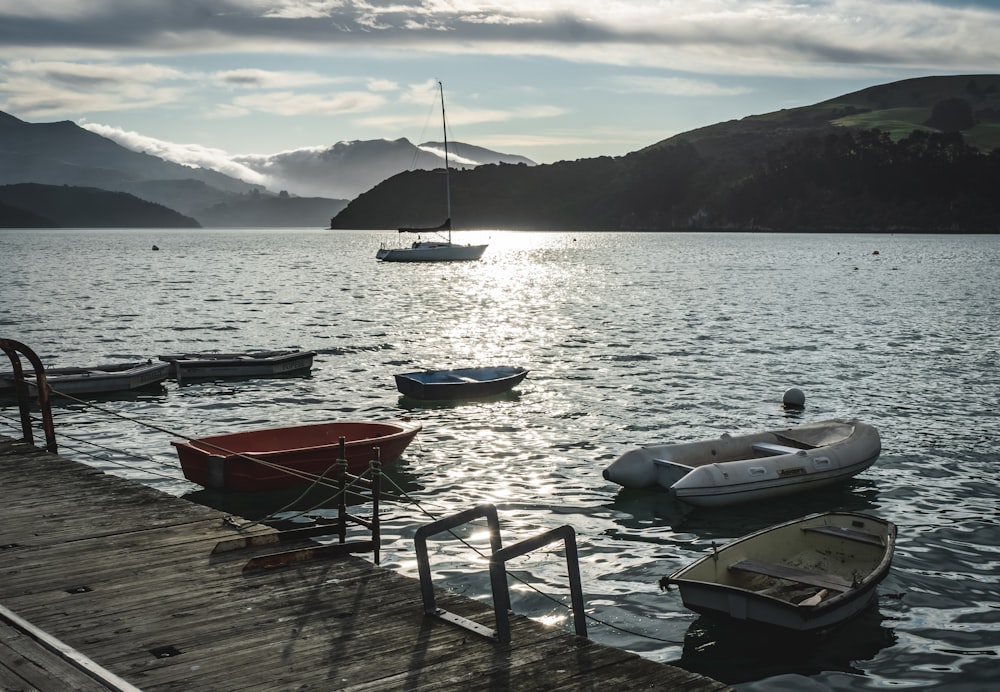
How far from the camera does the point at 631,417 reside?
87.1 feet

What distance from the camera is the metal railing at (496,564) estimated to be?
805cm

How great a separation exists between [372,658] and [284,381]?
2638cm

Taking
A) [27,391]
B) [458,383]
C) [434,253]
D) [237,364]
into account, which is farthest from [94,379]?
[434,253]

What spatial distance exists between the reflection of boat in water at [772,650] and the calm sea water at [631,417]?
3 cm

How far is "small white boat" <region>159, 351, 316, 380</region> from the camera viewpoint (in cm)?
3253

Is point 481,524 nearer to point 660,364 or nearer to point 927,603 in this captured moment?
point 927,603

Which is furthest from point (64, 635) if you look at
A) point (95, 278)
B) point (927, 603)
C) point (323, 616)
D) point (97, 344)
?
point (95, 278)

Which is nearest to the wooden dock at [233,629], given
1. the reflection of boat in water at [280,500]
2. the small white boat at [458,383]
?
the reflection of boat in water at [280,500]

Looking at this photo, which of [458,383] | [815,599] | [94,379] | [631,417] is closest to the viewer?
[815,599]

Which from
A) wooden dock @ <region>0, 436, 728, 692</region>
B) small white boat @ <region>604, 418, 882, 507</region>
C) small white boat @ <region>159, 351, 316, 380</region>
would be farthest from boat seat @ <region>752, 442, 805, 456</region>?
small white boat @ <region>159, 351, 316, 380</region>

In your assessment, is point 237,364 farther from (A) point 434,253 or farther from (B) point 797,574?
(A) point 434,253

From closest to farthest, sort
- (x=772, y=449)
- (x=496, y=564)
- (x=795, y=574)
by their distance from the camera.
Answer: (x=496, y=564)
(x=795, y=574)
(x=772, y=449)

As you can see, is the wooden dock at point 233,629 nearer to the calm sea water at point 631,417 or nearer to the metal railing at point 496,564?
the metal railing at point 496,564

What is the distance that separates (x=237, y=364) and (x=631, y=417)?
14.9 meters
